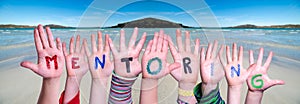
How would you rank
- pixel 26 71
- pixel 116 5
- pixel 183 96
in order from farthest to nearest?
pixel 26 71 → pixel 183 96 → pixel 116 5

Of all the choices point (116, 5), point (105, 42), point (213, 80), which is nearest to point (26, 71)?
point (105, 42)

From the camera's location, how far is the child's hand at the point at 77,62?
2.28ft

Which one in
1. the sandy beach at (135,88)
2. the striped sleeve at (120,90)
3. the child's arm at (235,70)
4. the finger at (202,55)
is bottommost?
the sandy beach at (135,88)

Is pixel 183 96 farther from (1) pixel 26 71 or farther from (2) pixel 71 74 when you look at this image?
(1) pixel 26 71

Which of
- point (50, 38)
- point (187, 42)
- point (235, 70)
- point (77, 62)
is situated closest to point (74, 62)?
point (77, 62)

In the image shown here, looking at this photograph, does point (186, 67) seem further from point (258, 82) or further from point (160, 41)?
point (258, 82)

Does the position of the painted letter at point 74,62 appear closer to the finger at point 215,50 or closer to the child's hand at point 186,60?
the child's hand at point 186,60

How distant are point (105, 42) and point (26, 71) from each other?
3.66ft

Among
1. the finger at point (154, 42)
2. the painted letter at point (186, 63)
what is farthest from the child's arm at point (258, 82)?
the finger at point (154, 42)

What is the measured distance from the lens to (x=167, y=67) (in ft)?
2.19

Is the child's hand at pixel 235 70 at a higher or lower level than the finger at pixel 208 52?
lower

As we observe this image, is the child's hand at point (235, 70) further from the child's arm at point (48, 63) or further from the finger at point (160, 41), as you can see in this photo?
the child's arm at point (48, 63)

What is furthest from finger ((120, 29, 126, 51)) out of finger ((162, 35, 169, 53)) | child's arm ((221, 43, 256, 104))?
child's arm ((221, 43, 256, 104))

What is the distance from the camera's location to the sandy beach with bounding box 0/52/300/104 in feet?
2.39
